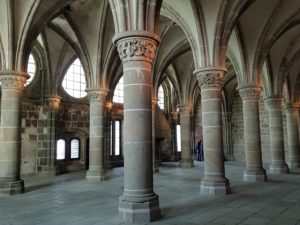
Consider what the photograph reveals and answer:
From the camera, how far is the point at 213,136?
674 cm

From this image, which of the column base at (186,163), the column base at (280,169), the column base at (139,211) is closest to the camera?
the column base at (139,211)

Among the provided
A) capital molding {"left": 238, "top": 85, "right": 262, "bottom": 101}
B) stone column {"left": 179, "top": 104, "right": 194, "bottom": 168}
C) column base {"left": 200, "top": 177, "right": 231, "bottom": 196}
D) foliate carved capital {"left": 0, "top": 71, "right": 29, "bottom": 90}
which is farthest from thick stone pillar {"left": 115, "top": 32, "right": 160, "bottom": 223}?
stone column {"left": 179, "top": 104, "right": 194, "bottom": 168}

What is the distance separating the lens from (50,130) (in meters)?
12.5

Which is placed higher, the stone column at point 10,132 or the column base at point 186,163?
the stone column at point 10,132

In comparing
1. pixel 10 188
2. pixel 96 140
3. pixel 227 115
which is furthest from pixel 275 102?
pixel 10 188

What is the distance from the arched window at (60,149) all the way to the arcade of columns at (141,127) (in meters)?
1.25

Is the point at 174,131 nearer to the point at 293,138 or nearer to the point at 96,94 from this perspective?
the point at 293,138

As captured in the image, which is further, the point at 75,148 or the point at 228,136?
the point at 228,136

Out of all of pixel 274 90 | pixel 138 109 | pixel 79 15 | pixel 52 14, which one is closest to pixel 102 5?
pixel 79 15

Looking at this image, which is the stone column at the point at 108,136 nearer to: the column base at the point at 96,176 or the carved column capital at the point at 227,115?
the column base at the point at 96,176

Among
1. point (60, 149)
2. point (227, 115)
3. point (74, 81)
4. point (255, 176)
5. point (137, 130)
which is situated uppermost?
point (74, 81)

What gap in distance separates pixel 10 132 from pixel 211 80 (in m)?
5.38

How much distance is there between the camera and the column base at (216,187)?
6.51 metres

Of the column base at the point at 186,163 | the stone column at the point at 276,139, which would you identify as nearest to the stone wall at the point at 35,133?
the column base at the point at 186,163
